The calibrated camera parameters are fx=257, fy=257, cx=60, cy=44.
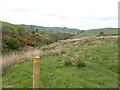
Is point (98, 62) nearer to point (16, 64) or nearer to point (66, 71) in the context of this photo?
point (66, 71)

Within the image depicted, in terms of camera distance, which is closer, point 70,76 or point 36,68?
point 36,68

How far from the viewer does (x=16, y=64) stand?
1586cm

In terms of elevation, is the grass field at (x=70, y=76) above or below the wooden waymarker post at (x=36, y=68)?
below

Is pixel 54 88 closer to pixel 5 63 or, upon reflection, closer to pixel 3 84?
pixel 3 84

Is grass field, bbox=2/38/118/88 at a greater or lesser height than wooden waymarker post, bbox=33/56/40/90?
lesser

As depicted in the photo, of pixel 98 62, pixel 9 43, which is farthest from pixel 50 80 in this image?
pixel 9 43

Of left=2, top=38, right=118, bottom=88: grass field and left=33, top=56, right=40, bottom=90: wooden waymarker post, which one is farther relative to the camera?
left=2, top=38, right=118, bottom=88: grass field

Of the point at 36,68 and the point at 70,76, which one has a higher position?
the point at 36,68

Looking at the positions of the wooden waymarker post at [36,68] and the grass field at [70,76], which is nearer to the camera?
the wooden waymarker post at [36,68]

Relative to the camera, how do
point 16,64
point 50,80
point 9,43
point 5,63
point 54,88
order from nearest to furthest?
→ point 54,88 < point 50,80 < point 5,63 < point 16,64 < point 9,43

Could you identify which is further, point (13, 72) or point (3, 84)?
point (13, 72)

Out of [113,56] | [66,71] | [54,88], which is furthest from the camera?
[113,56]

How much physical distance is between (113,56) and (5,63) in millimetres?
7434

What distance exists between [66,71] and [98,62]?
158 inches
